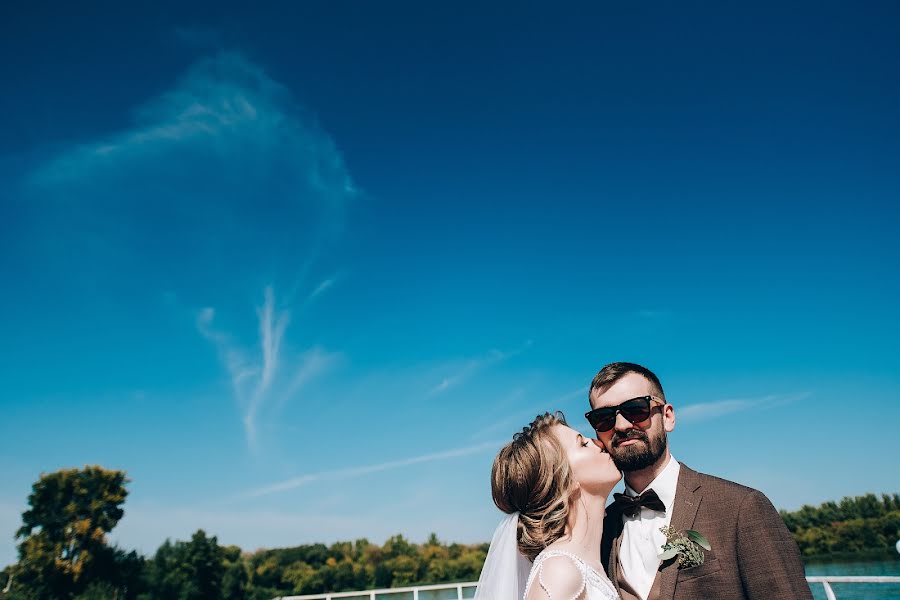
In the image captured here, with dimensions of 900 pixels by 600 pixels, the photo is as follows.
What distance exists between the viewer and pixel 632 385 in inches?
117

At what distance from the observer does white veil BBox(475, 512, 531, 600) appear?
10.3ft

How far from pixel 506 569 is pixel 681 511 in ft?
3.51

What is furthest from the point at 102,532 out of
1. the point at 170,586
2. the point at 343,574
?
the point at 343,574

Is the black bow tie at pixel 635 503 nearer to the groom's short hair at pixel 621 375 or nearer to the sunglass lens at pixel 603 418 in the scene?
the sunglass lens at pixel 603 418

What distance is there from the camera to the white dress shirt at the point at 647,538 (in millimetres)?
2785

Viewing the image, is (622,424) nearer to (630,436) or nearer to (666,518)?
(630,436)

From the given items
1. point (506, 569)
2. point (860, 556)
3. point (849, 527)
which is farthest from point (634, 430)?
point (849, 527)

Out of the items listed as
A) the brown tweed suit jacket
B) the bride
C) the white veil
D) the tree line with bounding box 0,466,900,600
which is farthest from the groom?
the tree line with bounding box 0,466,900,600

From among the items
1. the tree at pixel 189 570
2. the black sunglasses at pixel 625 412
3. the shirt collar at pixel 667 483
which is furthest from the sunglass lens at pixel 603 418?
the tree at pixel 189 570

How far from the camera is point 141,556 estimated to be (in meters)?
31.4

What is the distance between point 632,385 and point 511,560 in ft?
4.07

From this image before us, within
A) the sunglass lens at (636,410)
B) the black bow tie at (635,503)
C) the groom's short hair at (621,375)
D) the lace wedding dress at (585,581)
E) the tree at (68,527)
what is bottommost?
the lace wedding dress at (585,581)

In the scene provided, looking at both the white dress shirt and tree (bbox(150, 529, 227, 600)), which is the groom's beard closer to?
the white dress shirt

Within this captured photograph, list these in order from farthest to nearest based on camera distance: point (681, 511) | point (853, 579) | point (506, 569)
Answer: point (853, 579), point (506, 569), point (681, 511)
